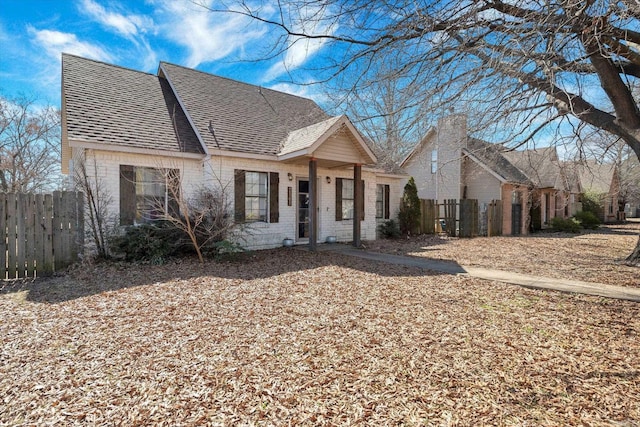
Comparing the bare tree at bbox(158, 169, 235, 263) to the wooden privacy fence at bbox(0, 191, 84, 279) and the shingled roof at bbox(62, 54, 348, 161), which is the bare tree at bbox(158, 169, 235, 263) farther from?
the wooden privacy fence at bbox(0, 191, 84, 279)

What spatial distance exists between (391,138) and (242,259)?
16.0ft

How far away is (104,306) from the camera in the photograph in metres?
4.88

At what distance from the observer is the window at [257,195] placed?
32.6ft

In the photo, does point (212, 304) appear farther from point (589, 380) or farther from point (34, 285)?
point (589, 380)

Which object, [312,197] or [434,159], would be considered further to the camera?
[434,159]

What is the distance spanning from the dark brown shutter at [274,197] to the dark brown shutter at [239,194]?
3.03ft

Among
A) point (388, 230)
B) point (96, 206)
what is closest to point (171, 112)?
point (96, 206)

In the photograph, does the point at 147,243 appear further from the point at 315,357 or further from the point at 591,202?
the point at 591,202

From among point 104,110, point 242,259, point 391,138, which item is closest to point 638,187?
point 391,138

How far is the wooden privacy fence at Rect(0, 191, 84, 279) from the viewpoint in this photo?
650 centimetres

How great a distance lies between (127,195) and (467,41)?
837 cm

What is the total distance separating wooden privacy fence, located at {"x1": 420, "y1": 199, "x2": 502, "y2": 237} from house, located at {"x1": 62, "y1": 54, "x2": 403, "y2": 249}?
4132mm

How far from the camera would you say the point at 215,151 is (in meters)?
9.32

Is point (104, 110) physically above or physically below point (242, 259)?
above
